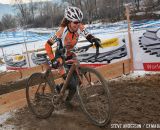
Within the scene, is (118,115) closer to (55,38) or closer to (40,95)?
(40,95)

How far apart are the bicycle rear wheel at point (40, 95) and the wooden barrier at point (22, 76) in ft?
2.92

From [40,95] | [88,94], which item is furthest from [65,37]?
[40,95]

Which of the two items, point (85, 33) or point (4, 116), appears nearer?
point (85, 33)

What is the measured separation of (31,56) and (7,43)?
56.1 ft

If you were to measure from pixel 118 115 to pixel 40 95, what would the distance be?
5.24 feet

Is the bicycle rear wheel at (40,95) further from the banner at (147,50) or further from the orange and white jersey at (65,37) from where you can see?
the banner at (147,50)

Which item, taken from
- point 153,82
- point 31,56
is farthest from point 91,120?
point 31,56

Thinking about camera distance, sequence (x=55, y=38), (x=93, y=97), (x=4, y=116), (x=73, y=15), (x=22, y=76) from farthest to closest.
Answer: (x=22, y=76) < (x=4, y=116) < (x=55, y=38) < (x=73, y=15) < (x=93, y=97)

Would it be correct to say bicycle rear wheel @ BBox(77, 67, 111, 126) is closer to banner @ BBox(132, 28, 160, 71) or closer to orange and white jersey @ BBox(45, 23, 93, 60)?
orange and white jersey @ BBox(45, 23, 93, 60)

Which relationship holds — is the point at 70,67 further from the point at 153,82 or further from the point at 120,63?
the point at 120,63

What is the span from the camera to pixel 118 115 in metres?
5.91

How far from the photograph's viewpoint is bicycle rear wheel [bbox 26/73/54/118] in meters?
6.27

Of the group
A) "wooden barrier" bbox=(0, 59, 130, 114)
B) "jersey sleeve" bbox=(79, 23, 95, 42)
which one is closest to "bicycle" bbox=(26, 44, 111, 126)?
"jersey sleeve" bbox=(79, 23, 95, 42)

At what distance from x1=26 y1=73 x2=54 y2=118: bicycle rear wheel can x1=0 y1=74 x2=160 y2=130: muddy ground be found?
157 mm
